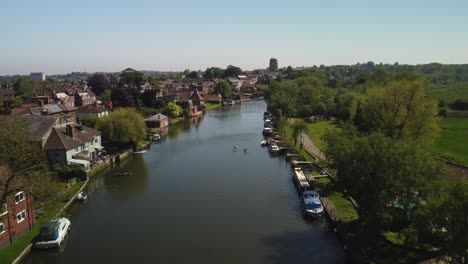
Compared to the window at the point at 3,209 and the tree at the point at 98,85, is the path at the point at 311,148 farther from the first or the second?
the tree at the point at 98,85

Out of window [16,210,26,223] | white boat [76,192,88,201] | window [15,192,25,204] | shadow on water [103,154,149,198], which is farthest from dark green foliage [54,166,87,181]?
window [15,192,25,204]

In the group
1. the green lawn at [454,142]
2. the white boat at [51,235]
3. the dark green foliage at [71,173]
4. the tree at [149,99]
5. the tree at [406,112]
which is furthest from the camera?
the tree at [149,99]

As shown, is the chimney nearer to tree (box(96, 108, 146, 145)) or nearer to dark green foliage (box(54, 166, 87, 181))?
dark green foliage (box(54, 166, 87, 181))

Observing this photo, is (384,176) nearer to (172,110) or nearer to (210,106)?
(172,110)

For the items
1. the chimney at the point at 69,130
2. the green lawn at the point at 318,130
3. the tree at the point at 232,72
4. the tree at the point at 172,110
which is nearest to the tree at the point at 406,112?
the green lawn at the point at 318,130

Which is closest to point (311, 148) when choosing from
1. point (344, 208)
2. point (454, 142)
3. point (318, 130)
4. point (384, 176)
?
point (318, 130)

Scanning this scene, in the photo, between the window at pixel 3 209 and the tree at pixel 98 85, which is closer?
the window at pixel 3 209
